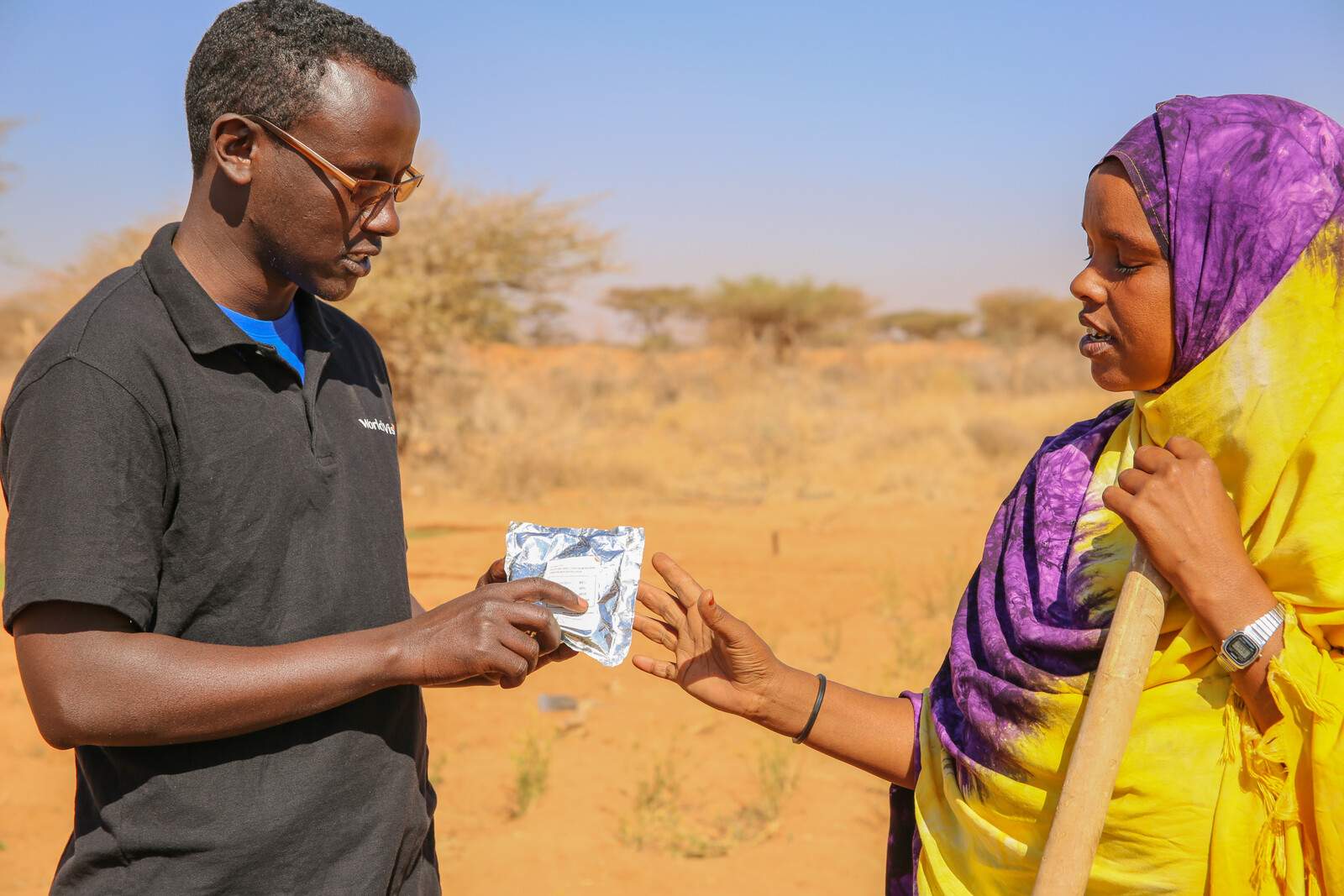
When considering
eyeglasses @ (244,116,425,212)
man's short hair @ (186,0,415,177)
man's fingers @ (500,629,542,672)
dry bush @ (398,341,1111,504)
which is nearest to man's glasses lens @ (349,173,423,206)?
eyeglasses @ (244,116,425,212)

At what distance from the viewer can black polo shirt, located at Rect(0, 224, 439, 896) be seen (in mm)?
1386

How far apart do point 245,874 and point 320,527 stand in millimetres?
575

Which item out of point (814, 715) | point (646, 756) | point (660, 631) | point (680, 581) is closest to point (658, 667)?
point (660, 631)

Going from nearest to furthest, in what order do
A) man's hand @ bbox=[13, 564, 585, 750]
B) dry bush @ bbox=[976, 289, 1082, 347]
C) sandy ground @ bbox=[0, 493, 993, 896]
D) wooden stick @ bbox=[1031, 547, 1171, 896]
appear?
man's hand @ bbox=[13, 564, 585, 750]
wooden stick @ bbox=[1031, 547, 1171, 896]
sandy ground @ bbox=[0, 493, 993, 896]
dry bush @ bbox=[976, 289, 1082, 347]

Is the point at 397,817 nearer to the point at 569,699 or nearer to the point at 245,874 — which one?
the point at 245,874

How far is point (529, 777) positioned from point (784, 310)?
26.3m

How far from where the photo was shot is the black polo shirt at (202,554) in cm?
139

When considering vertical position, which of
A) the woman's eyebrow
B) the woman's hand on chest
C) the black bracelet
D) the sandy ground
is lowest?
the sandy ground

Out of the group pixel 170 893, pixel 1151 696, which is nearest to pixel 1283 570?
pixel 1151 696

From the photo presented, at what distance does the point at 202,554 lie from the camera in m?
1.53

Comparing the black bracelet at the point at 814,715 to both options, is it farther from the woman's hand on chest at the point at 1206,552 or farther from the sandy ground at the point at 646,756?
Result: the sandy ground at the point at 646,756

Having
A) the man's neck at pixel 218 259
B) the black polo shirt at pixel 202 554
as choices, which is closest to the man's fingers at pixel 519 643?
the black polo shirt at pixel 202 554

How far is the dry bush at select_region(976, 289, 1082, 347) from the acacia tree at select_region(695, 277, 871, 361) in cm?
626

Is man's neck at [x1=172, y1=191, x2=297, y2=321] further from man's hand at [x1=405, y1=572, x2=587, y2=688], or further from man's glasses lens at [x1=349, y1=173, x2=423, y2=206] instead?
man's hand at [x1=405, y1=572, x2=587, y2=688]
